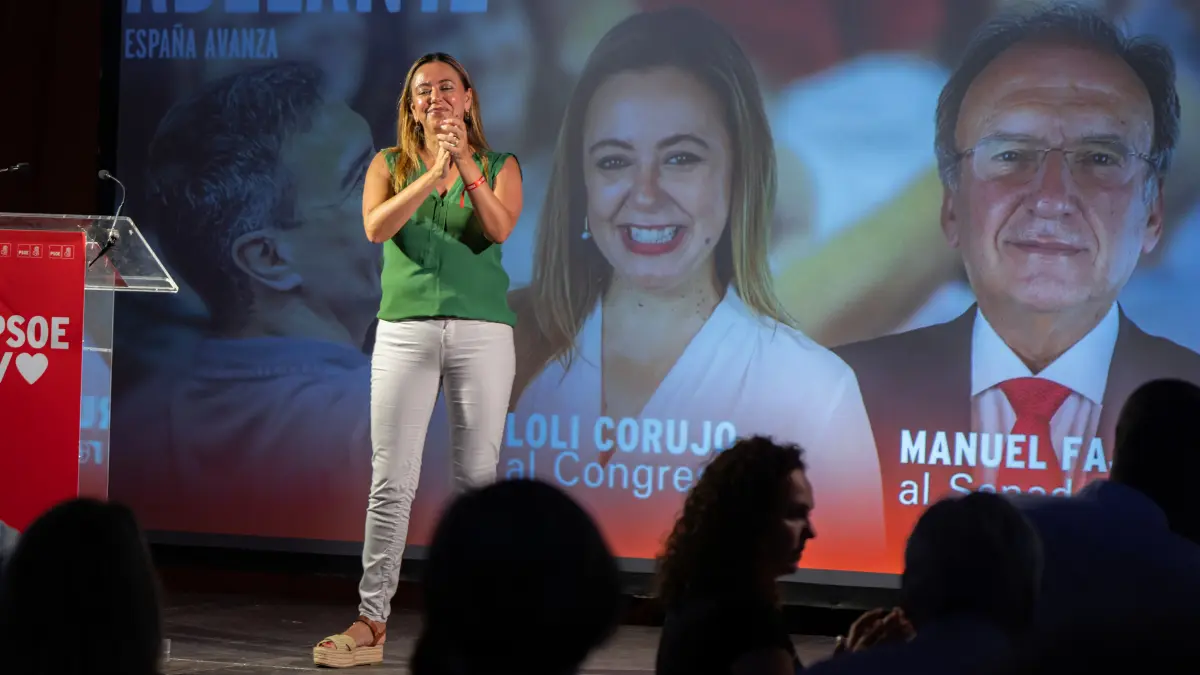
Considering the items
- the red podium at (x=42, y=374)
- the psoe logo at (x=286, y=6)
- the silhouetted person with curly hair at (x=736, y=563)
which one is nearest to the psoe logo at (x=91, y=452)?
the red podium at (x=42, y=374)

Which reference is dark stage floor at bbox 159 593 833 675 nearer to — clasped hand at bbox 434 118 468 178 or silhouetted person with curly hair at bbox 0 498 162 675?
clasped hand at bbox 434 118 468 178

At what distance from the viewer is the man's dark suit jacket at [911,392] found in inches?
181

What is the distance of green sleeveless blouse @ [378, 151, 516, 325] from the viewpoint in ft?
11.8

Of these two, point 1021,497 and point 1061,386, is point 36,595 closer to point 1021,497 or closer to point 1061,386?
point 1021,497

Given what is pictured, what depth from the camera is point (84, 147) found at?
5.46 meters

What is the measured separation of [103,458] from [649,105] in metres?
2.29

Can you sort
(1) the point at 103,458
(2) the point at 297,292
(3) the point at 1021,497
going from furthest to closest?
(2) the point at 297,292 < (1) the point at 103,458 < (3) the point at 1021,497

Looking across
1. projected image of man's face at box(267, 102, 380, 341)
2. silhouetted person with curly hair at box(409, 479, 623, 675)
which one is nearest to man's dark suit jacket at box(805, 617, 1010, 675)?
silhouetted person with curly hair at box(409, 479, 623, 675)

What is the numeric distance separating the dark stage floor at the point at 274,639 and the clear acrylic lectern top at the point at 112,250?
999 millimetres

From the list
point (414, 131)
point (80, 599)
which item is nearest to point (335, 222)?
point (414, 131)

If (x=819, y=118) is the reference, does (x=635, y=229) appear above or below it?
below

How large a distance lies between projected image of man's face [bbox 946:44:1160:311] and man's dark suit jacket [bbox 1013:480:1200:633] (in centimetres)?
260

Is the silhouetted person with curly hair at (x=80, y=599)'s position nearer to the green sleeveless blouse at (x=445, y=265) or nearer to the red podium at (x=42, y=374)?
the red podium at (x=42, y=374)

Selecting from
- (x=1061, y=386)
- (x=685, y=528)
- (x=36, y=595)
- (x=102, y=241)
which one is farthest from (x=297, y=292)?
(x=36, y=595)
